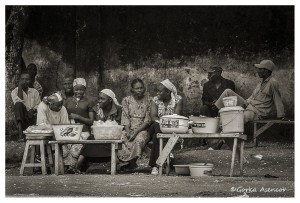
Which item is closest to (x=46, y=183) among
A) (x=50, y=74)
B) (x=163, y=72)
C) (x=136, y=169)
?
(x=136, y=169)

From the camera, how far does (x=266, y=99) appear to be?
369 inches

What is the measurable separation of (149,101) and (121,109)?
16.3 inches

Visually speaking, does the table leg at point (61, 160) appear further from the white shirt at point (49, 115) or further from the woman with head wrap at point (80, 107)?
the woman with head wrap at point (80, 107)

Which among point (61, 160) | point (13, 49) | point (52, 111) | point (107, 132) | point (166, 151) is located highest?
point (13, 49)

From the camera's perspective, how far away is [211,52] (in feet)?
33.2

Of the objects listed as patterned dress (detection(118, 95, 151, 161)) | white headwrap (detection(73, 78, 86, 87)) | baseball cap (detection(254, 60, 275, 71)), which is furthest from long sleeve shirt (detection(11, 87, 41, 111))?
baseball cap (detection(254, 60, 275, 71))

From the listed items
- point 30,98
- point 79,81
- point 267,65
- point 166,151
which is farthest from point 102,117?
point 267,65

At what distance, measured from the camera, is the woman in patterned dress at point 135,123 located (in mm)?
8852

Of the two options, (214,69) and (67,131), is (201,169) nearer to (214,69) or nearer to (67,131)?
(67,131)

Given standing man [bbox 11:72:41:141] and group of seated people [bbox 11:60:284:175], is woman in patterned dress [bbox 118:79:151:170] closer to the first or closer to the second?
group of seated people [bbox 11:60:284:175]

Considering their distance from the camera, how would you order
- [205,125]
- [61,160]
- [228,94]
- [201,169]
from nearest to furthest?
[201,169] < [205,125] < [61,160] < [228,94]

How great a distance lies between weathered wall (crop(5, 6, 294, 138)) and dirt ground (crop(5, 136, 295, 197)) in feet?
4.61

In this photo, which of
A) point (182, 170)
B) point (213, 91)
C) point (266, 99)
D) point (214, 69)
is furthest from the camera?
point (214, 69)

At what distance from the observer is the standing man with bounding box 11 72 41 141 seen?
9000 millimetres
